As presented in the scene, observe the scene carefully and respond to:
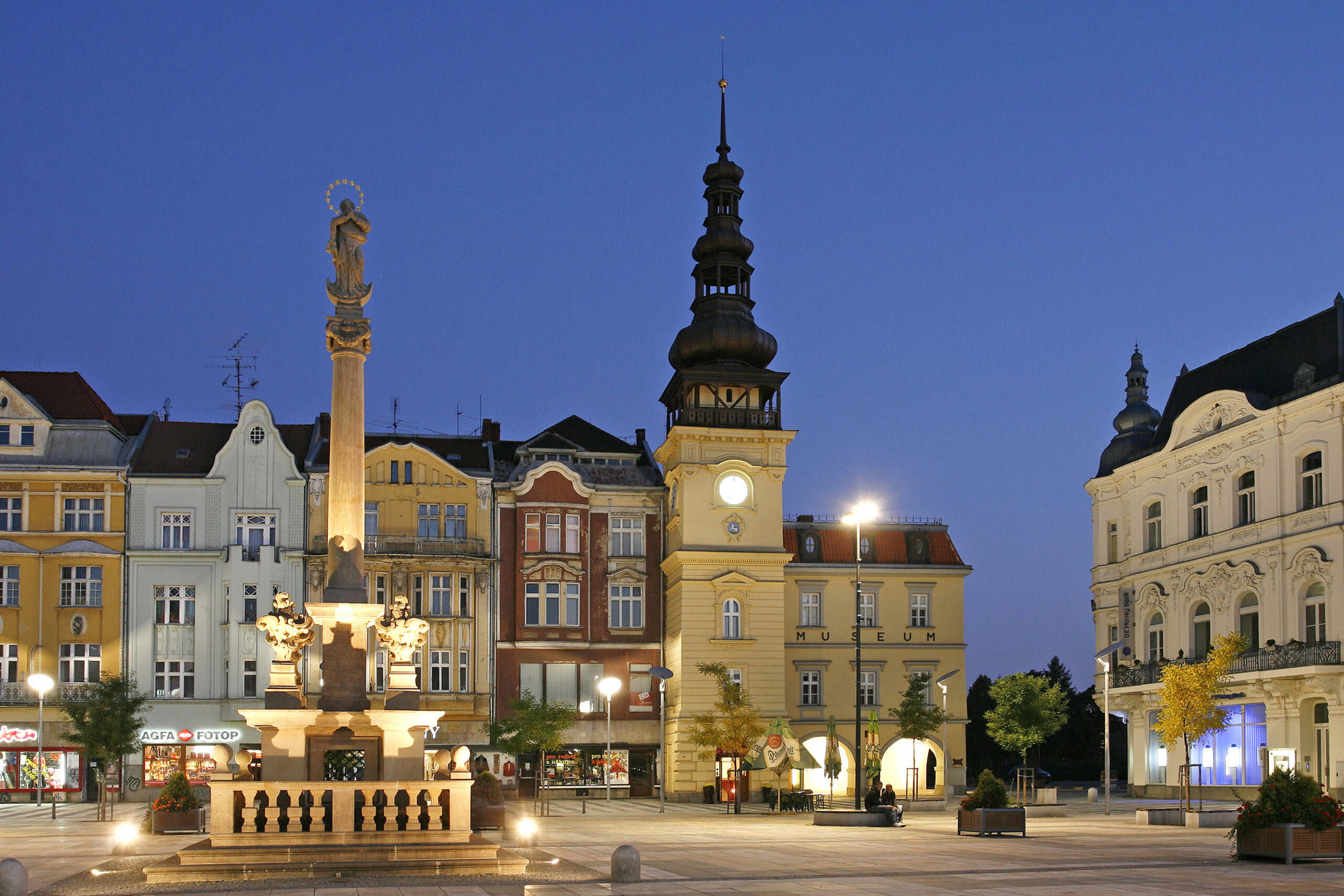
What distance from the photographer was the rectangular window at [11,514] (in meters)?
59.6

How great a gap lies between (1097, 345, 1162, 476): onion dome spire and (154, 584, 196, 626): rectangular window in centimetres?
3998

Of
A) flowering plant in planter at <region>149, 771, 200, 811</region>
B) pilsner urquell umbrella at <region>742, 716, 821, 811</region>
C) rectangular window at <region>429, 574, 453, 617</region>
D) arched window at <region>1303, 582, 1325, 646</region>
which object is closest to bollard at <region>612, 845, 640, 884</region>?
flowering plant in planter at <region>149, 771, 200, 811</region>

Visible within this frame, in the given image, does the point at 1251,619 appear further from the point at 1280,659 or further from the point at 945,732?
the point at 945,732

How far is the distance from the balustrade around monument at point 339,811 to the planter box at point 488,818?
744 cm

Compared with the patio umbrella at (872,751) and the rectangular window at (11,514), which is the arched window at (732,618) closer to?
the patio umbrella at (872,751)

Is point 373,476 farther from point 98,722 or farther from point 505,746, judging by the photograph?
point 98,722

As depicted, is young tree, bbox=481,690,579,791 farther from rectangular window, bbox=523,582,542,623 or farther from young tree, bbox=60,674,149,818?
young tree, bbox=60,674,149,818

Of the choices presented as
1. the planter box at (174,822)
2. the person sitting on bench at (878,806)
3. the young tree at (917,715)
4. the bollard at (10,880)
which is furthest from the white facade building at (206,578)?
the bollard at (10,880)

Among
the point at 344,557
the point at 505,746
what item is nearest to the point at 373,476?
the point at 505,746

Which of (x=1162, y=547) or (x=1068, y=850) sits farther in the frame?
(x=1162, y=547)

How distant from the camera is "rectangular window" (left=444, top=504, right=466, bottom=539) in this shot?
62.9m

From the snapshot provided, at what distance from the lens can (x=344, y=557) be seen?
3008 centimetres

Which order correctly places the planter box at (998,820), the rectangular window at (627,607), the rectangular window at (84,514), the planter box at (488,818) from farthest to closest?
the rectangular window at (627,607), the rectangular window at (84,514), the planter box at (998,820), the planter box at (488,818)

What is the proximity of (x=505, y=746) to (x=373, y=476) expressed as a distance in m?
12.9
